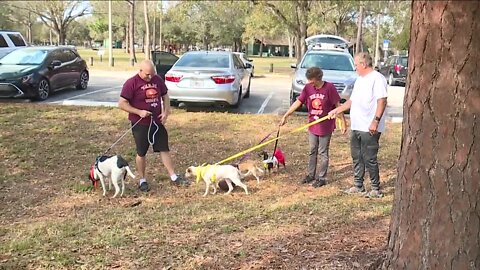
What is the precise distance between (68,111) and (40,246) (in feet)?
25.1

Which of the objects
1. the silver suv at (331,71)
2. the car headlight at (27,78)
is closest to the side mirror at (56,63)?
the car headlight at (27,78)

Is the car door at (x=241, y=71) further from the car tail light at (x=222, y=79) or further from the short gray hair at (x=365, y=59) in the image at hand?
the short gray hair at (x=365, y=59)

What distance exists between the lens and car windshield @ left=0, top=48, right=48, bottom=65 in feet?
45.4

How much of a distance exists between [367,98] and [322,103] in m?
0.73

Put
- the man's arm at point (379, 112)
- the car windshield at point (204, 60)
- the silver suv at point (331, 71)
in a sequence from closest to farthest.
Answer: the man's arm at point (379, 112)
the silver suv at point (331, 71)
the car windshield at point (204, 60)

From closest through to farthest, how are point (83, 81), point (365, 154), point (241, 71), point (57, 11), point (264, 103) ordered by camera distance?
point (365, 154) < point (241, 71) < point (264, 103) < point (83, 81) < point (57, 11)

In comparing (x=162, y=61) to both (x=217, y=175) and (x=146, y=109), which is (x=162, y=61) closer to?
(x=146, y=109)

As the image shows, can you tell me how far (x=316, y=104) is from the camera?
244 inches

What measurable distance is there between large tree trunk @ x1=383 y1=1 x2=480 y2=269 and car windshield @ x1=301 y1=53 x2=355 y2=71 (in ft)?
31.4

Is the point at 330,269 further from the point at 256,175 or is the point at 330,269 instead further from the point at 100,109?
the point at 100,109

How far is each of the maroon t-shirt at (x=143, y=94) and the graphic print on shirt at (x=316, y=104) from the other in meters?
1.81

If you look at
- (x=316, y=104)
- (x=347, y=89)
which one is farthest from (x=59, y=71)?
(x=316, y=104)

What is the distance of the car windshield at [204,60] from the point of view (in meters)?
11.9

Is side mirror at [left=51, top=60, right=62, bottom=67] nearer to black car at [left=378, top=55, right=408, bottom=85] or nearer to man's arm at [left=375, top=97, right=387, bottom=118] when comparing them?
man's arm at [left=375, top=97, right=387, bottom=118]
